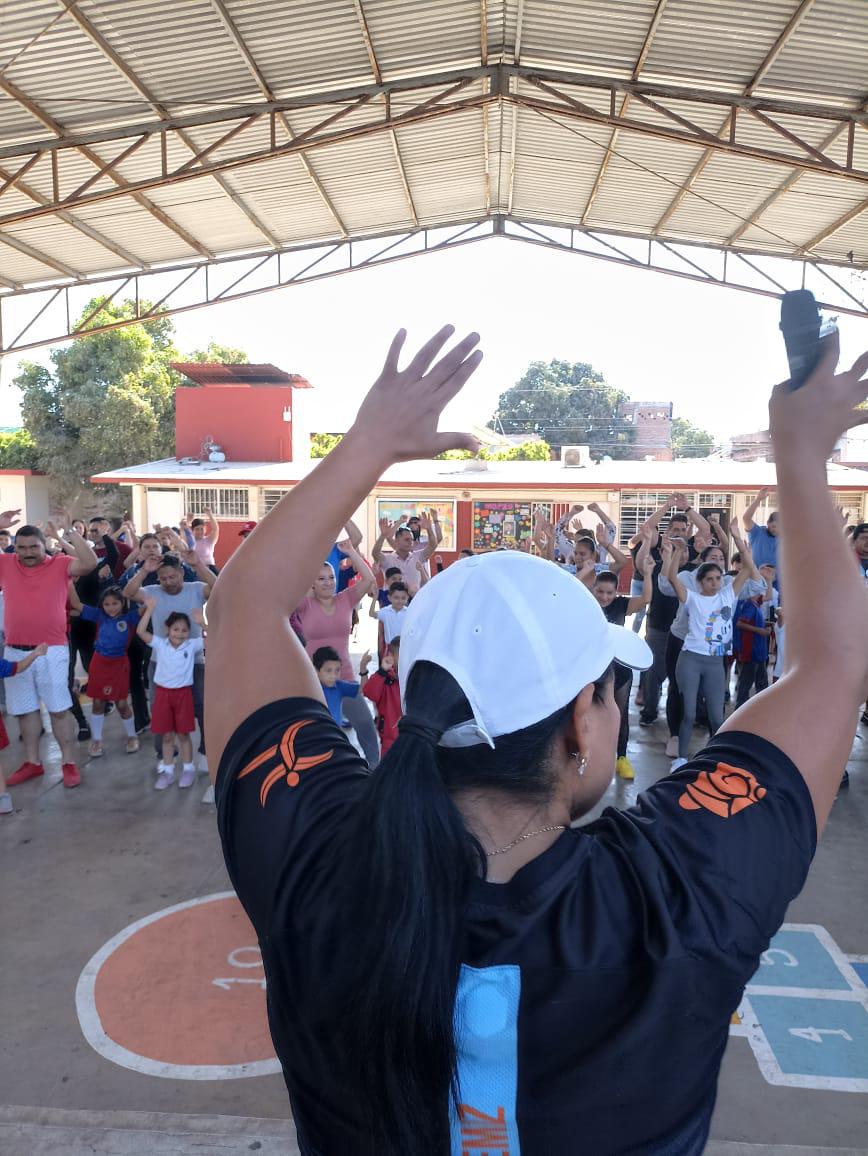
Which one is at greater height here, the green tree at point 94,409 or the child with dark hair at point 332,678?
the green tree at point 94,409

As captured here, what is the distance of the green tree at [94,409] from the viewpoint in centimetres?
2770

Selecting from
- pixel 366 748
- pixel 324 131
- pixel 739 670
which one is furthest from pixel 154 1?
pixel 739 670

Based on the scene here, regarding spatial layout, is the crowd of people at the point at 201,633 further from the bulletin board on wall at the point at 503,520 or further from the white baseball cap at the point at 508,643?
the bulletin board on wall at the point at 503,520

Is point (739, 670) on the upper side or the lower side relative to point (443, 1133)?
lower

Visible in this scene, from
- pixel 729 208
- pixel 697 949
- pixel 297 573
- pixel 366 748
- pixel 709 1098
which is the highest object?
pixel 729 208

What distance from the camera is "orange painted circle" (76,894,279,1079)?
11.6 feet

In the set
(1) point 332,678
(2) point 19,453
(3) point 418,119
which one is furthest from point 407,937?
(2) point 19,453

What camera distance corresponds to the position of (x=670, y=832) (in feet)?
2.95

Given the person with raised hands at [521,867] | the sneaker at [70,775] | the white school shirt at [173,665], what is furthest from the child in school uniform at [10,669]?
the person with raised hands at [521,867]

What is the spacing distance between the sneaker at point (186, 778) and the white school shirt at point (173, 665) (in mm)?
651

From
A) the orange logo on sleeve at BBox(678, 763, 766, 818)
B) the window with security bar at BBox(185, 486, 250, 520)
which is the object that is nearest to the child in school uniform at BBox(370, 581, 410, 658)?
the orange logo on sleeve at BBox(678, 763, 766, 818)

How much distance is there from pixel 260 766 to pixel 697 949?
51 cm

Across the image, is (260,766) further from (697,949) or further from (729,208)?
(729,208)

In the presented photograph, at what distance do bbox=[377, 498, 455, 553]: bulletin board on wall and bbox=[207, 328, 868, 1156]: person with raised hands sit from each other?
18673 millimetres
